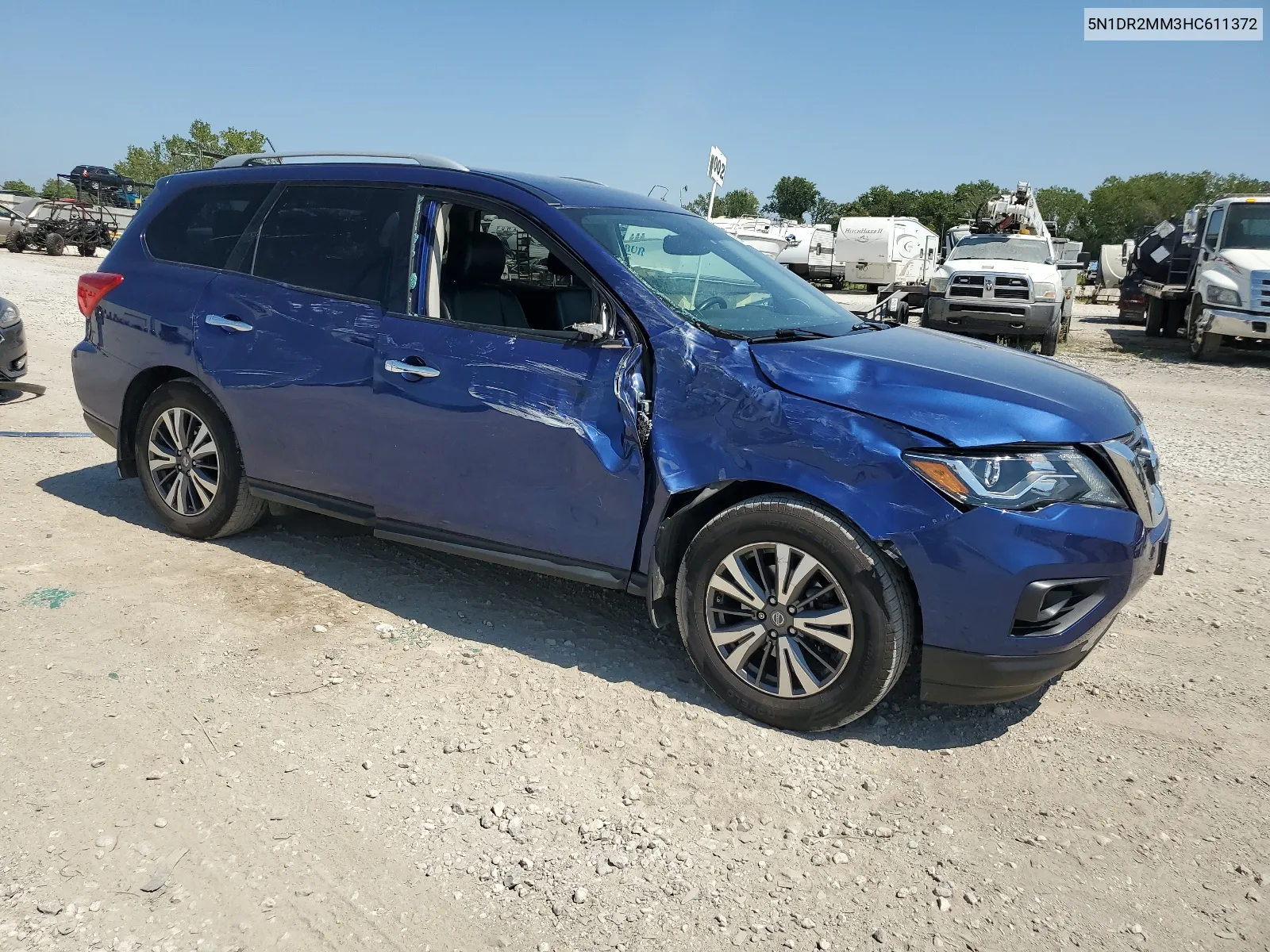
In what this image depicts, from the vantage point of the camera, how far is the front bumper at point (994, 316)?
14883mm

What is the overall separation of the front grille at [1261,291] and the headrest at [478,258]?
13.8m

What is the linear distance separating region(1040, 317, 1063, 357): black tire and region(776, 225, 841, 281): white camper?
19425mm

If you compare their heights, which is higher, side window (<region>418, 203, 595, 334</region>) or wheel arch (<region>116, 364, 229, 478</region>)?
side window (<region>418, 203, 595, 334</region>)

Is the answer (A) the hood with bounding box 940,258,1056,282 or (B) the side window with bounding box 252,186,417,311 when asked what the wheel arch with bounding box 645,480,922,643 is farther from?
(A) the hood with bounding box 940,258,1056,282

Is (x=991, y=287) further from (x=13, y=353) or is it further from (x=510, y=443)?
(x=510, y=443)

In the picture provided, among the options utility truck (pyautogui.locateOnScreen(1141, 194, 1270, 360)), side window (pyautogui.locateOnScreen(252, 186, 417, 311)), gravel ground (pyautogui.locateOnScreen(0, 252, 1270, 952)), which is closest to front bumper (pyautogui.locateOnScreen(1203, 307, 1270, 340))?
utility truck (pyautogui.locateOnScreen(1141, 194, 1270, 360))

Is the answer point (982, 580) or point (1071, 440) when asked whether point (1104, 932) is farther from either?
point (1071, 440)

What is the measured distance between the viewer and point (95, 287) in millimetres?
5336

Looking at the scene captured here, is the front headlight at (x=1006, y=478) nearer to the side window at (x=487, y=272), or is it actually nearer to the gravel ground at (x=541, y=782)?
the gravel ground at (x=541, y=782)

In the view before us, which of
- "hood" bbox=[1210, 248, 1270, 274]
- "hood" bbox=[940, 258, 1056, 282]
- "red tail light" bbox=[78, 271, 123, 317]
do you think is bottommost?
"red tail light" bbox=[78, 271, 123, 317]

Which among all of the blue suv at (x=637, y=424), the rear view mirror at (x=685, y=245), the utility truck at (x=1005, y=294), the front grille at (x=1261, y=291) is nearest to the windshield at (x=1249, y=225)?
the front grille at (x=1261, y=291)

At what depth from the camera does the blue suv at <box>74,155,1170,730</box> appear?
10.5 ft

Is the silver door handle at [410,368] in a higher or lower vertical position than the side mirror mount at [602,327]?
lower

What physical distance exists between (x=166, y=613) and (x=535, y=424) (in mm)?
1895
